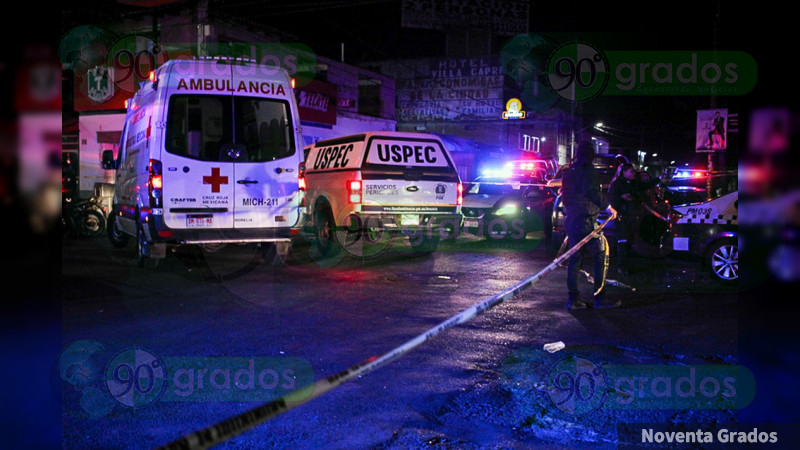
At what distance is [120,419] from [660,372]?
396cm

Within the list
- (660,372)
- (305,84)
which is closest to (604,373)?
(660,372)

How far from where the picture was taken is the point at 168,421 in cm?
381

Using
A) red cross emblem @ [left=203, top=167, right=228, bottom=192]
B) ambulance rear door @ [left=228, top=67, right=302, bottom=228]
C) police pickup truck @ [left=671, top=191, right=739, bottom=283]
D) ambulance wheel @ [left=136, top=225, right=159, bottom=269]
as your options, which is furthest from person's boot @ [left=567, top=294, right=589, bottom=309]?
ambulance wheel @ [left=136, top=225, right=159, bottom=269]

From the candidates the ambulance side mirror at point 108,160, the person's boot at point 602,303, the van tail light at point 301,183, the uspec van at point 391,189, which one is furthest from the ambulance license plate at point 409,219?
the ambulance side mirror at point 108,160

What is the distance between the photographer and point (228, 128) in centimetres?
921

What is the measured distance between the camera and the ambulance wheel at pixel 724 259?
912cm

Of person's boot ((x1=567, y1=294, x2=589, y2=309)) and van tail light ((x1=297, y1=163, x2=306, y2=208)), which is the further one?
van tail light ((x1=297, y1=163, x2=306, y2=208))

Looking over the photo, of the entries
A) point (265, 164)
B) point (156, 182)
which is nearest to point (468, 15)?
point (265, 164)

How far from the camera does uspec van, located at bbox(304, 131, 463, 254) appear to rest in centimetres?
1141

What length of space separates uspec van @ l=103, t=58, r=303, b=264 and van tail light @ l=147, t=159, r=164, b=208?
0.01 meters

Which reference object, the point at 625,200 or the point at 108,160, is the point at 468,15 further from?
the point at 625,200

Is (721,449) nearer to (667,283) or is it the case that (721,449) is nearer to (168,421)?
(168,421)

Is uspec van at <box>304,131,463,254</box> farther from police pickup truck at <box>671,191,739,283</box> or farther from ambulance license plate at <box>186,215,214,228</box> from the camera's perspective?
police pickup truck at <box>671,191,739,283</box>

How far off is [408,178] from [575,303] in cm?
510
